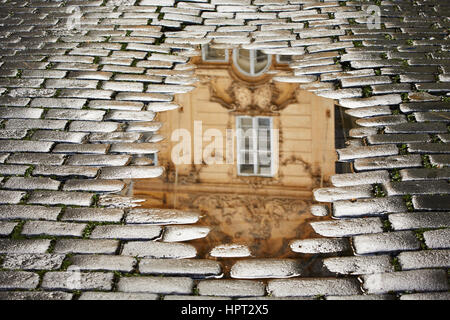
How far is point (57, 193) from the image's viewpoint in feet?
11.0

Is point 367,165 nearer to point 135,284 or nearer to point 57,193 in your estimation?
point 135,284

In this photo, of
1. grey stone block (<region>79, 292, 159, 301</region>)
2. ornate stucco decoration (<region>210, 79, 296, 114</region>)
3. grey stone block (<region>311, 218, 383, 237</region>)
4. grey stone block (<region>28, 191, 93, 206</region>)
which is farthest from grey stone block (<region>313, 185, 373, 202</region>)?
grey stone block (<region>28, 191, 93, 206</region>)

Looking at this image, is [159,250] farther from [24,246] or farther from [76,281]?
[24,246]

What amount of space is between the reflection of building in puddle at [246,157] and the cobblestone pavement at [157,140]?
0.48 feet

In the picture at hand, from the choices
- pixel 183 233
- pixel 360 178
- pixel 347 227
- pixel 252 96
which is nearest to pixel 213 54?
pixel 252 96

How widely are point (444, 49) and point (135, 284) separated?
435 cm

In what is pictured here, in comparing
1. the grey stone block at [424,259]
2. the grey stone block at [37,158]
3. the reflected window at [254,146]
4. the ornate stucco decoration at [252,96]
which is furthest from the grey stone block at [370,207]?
the grey stone block at [37,158]

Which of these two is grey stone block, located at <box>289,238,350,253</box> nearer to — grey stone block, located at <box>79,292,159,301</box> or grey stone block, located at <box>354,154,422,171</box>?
grey stone block, located at <box>354,154,422,171</box>

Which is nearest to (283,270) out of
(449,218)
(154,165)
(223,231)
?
(223,231)

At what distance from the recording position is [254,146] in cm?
389

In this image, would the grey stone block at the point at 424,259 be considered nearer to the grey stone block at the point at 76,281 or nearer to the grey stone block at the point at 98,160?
the grey stone block at the point at 76,281

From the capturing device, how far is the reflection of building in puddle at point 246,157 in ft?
10.3

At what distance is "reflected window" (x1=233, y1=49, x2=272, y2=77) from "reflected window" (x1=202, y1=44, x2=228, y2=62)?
0.13 meters

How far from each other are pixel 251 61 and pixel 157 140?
1702mm
